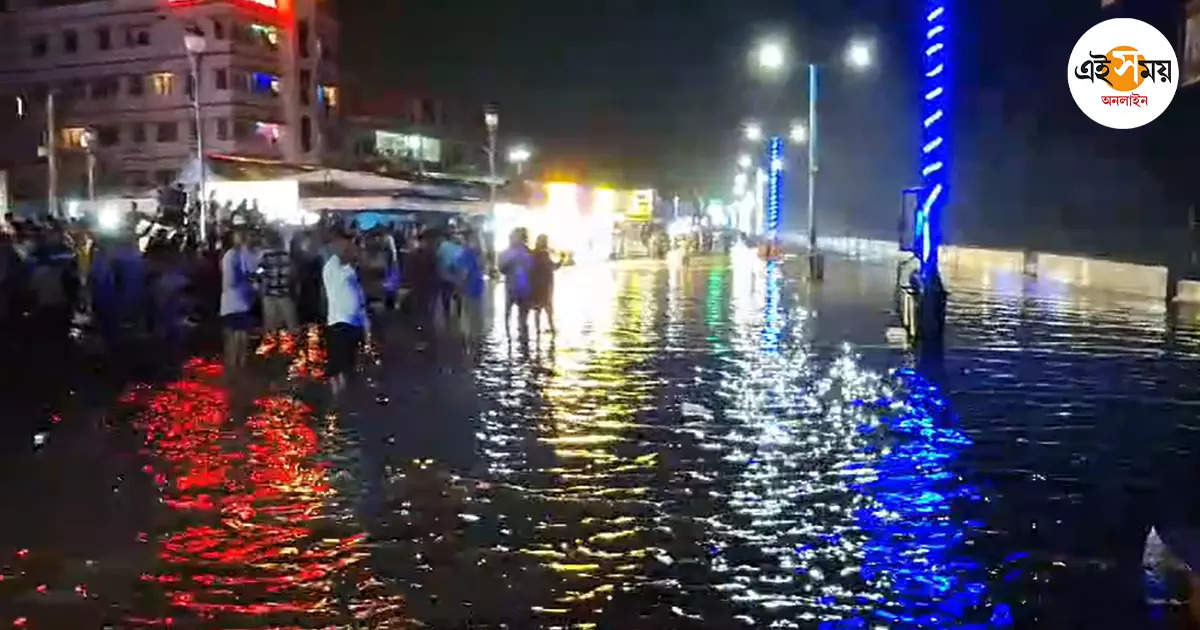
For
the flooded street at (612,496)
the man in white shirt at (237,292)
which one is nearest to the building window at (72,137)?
the man in white shirt at (237,292)

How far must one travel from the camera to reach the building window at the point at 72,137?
75062 mm

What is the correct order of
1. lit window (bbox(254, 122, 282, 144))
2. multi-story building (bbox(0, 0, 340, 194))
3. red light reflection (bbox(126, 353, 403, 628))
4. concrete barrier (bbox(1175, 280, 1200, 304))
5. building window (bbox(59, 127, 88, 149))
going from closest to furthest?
red light reflection (bbox(126, 353, 403, 628)) < concrete barrier (bbox(1175, 280, 1200, 304)) < multi-story building (bbox(0, 0, 340, 194)) < building window (bbox(59, 127, 88, 149)) < lit window (bbox(254, 122, 282, 144))

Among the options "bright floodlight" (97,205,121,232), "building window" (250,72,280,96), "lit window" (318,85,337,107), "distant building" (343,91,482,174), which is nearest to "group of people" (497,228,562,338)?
"bright floodlight" (97,205,121,232)

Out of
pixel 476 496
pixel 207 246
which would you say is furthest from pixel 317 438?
pixel 207 246

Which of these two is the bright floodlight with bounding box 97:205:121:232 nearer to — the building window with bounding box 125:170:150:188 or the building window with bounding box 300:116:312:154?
the building window with bounding box 125:170:150:188

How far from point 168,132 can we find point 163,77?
3.18m

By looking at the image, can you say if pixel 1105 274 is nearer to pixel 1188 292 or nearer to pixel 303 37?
pixel 1188 292

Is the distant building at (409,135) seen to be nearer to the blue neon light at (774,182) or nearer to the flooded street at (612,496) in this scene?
the blue neon light at (774,182)

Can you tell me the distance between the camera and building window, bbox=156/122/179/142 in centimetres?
7544

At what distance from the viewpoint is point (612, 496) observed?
9.30 m

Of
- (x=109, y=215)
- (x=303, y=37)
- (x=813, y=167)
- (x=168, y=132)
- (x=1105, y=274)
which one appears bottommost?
(x=1105, y=274)

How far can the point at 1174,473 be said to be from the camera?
10086mm

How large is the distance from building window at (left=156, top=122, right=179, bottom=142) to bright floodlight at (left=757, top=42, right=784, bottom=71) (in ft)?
150

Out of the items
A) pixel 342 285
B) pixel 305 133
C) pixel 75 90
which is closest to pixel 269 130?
pixel 305 133
